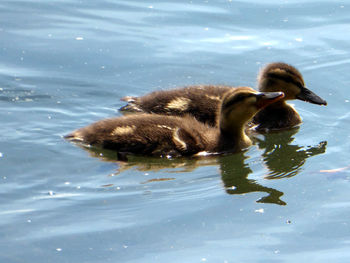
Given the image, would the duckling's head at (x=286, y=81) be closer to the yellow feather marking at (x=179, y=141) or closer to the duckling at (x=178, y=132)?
the duckling at (x=178, y=132)

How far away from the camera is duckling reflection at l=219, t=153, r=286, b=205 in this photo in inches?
184

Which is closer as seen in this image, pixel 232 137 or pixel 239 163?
pixel 239 163

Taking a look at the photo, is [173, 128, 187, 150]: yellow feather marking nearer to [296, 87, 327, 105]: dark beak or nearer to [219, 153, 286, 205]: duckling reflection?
[219, 153, 286, 205]: duckling reflection

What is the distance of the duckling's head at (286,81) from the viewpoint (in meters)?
6.15

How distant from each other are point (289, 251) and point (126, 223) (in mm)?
876

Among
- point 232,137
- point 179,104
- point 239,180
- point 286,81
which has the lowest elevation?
point 239,180

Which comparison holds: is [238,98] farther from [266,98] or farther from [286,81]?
[286,81]

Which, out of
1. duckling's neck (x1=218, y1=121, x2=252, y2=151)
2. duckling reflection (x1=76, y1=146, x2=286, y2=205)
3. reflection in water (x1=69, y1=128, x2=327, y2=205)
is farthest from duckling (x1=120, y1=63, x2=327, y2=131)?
duckling reflection (x1=76, y1=146, x2=286, y2=205)

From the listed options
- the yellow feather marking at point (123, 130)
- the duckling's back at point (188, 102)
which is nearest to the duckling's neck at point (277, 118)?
the duckling's back at point (188, 102)

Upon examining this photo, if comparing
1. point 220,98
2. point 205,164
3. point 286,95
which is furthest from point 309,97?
point 205,164

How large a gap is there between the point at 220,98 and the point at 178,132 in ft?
2.41

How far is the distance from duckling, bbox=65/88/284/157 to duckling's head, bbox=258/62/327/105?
706 mm

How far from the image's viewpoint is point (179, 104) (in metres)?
5.90

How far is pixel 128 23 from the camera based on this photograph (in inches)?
303
